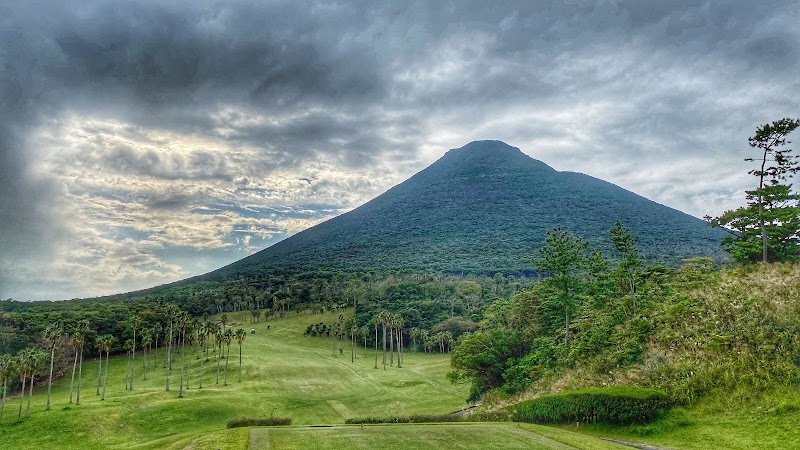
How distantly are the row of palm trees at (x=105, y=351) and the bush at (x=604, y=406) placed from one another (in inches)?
2158

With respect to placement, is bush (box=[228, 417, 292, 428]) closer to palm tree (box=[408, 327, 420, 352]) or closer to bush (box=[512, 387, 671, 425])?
bush (box=[512, 387, 671, 425])

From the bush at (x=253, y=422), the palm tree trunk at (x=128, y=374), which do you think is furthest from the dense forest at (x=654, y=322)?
the bush at (x=253, y=422)

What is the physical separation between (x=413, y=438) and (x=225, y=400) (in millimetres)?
46741

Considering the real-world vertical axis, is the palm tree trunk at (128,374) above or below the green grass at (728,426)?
below

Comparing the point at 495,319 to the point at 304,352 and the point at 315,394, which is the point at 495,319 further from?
the point at 304,352

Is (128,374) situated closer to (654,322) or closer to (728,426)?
(654,322)

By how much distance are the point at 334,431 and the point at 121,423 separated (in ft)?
137

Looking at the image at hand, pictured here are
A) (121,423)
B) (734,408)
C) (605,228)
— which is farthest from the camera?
(605,228)

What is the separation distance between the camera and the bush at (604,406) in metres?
29.4

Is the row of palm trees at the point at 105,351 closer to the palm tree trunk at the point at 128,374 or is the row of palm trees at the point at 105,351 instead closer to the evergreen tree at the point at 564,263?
the palm tree trunk at the point at 128,374

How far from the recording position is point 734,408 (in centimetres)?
2747

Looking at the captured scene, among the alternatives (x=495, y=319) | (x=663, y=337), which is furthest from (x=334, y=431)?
(x=495, y=319)

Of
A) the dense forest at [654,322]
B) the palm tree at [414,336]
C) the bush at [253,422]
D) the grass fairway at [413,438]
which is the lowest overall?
the palm tree at [414,336]

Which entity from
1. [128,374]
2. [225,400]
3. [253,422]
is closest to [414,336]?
[128,374]
